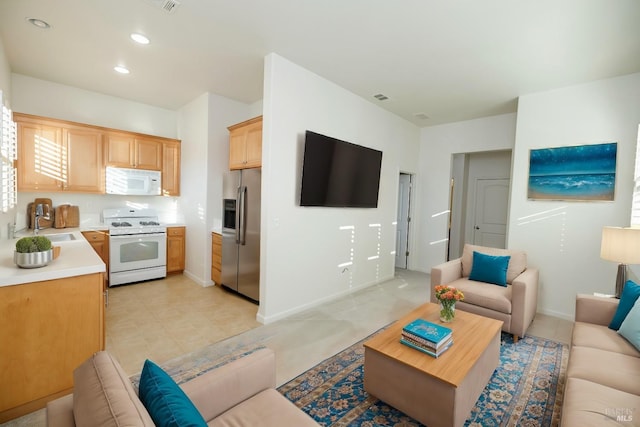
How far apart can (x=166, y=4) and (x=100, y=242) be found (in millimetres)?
3372

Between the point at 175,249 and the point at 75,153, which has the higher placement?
the point at 75,153

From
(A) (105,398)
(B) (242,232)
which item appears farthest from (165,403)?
(B) (242,232)

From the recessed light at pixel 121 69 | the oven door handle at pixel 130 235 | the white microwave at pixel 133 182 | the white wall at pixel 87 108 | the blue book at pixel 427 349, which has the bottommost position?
the blue book at pixel 427 349

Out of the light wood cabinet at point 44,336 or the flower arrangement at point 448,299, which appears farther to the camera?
the flower arrangement at point 448,299

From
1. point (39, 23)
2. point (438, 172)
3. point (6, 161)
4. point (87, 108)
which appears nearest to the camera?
point (39, 23)

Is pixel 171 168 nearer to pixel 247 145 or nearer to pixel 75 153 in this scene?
pixel 75 153

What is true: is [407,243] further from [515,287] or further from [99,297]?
[99,297]

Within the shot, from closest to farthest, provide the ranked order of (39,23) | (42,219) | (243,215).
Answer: (39,23) < (243,215) < (42,219)

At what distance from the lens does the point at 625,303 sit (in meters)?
2.19

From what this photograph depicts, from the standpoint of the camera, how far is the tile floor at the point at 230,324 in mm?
2555

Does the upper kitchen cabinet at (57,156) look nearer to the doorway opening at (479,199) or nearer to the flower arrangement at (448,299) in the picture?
the flower arrangement at (448,299)

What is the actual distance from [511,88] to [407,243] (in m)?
3.16

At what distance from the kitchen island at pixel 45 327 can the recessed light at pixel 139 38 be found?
2.17 meters

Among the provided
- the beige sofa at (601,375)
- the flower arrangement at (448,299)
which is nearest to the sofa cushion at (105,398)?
the beige sofa at (601,375)
